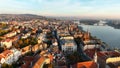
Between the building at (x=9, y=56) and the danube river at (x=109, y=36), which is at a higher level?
the building at (x=9, y=56)

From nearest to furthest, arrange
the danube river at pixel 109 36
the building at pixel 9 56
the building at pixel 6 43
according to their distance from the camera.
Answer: the building at pixel 9 56 → the building at pixel 6 43 → the danube river at pixel 109 36

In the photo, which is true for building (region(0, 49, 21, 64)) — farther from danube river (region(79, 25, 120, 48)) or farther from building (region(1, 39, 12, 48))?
danube river (region(79, 25, 120, 48))

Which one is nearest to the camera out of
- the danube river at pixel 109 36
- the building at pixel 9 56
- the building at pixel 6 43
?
the building at pixel 9 56

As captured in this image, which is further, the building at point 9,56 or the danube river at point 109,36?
the danube river at point 109,36

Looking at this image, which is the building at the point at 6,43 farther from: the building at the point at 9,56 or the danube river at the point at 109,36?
the danube river at the point at 109,36

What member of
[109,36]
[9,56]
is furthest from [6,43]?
[109,36]

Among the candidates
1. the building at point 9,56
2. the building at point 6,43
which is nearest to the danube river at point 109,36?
the building at point 6,43

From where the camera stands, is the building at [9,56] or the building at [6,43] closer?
the building at [9,56]

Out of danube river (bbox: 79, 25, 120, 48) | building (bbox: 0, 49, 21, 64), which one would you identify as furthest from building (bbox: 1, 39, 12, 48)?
danube river (bbox: 79, 25, 120, 48)

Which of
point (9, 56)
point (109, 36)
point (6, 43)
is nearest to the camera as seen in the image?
point (9, 56)

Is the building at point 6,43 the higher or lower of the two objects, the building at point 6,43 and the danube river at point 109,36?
the higher

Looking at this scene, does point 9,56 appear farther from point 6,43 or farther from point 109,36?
point 109,36

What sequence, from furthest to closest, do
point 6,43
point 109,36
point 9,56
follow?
point 109,36 < point 6,43 < point 9,56
